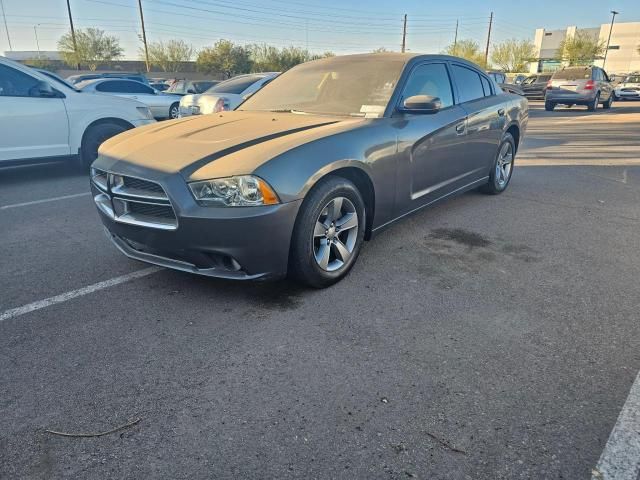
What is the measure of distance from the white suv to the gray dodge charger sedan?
3.57 m

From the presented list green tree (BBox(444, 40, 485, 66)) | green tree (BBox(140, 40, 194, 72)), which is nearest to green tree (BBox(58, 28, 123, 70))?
green tree (BBox(140, 40, 194, 72))

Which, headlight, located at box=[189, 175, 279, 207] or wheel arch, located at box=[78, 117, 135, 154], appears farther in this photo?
wheel arch, located at box=[78, 117, 135, 154]

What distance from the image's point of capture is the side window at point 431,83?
4062 mm

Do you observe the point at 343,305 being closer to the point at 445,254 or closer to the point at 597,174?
the point at 445,254

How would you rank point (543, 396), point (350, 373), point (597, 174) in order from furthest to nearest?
1. point (597, 174)
2. point (350, 373)
3. point (543, 396)

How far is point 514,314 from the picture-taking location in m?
3.00

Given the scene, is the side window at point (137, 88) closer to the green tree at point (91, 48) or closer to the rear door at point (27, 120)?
the rear door at point (27, 120)

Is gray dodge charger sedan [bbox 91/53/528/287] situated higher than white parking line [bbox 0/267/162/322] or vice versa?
gray dodge charger sedan [bbox 91/53/528/287]

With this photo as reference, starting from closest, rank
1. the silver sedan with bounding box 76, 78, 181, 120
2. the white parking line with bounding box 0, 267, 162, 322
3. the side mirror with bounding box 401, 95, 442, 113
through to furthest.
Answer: the white parking line with bounding box 0, 267, 162, 322 < the side mirror with bounding box 401, 95, 442, 113 < the silver sedan with bounding box 76, 78, 181, 120

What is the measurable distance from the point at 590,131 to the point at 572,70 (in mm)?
8144

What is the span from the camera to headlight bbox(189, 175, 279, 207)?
278 cm

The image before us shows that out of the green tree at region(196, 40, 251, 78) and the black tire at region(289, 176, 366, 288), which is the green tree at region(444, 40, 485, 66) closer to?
the green tree at region(196, 40, 251, 78)

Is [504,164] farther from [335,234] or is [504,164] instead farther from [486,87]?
[335,234]

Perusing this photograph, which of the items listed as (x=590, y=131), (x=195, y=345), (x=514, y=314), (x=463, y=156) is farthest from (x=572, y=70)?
(x=195, y=345)
